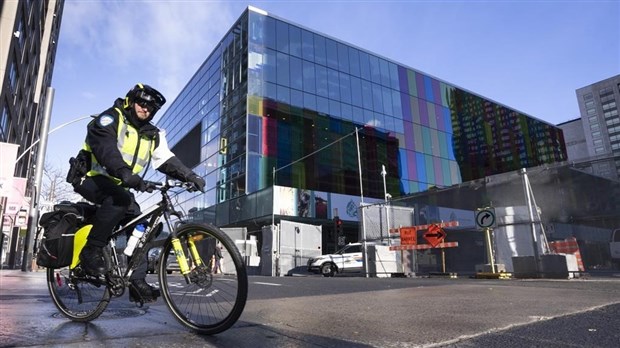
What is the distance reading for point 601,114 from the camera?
333 feet

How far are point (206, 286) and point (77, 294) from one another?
4.70ft

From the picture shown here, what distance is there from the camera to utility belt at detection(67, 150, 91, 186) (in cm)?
332

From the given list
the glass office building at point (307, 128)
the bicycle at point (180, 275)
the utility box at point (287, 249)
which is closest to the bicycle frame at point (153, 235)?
the bicycle at point (180, 275)

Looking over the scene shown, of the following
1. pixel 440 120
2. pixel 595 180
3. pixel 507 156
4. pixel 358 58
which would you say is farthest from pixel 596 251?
pixel 507 156

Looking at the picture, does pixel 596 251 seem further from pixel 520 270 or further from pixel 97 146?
pixel 97 146

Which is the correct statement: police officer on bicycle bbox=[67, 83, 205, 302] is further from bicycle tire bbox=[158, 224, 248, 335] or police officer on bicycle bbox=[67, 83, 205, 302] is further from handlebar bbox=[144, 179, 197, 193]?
bicycle tire bbox=[158, 224, 248, 335]

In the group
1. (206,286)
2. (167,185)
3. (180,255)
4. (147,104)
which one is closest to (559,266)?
(206,286)

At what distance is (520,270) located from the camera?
39.8 feet

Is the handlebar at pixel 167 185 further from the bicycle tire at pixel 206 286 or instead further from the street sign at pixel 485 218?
the street sign at pixel 485 218

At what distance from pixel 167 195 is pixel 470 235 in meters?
13.5

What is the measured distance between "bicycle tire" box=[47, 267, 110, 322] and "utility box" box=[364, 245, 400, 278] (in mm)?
13949

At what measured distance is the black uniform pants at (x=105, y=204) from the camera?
3.20 meters

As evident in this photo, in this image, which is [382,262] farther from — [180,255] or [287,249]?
[180,255]

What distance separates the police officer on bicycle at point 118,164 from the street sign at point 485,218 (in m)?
11.8
